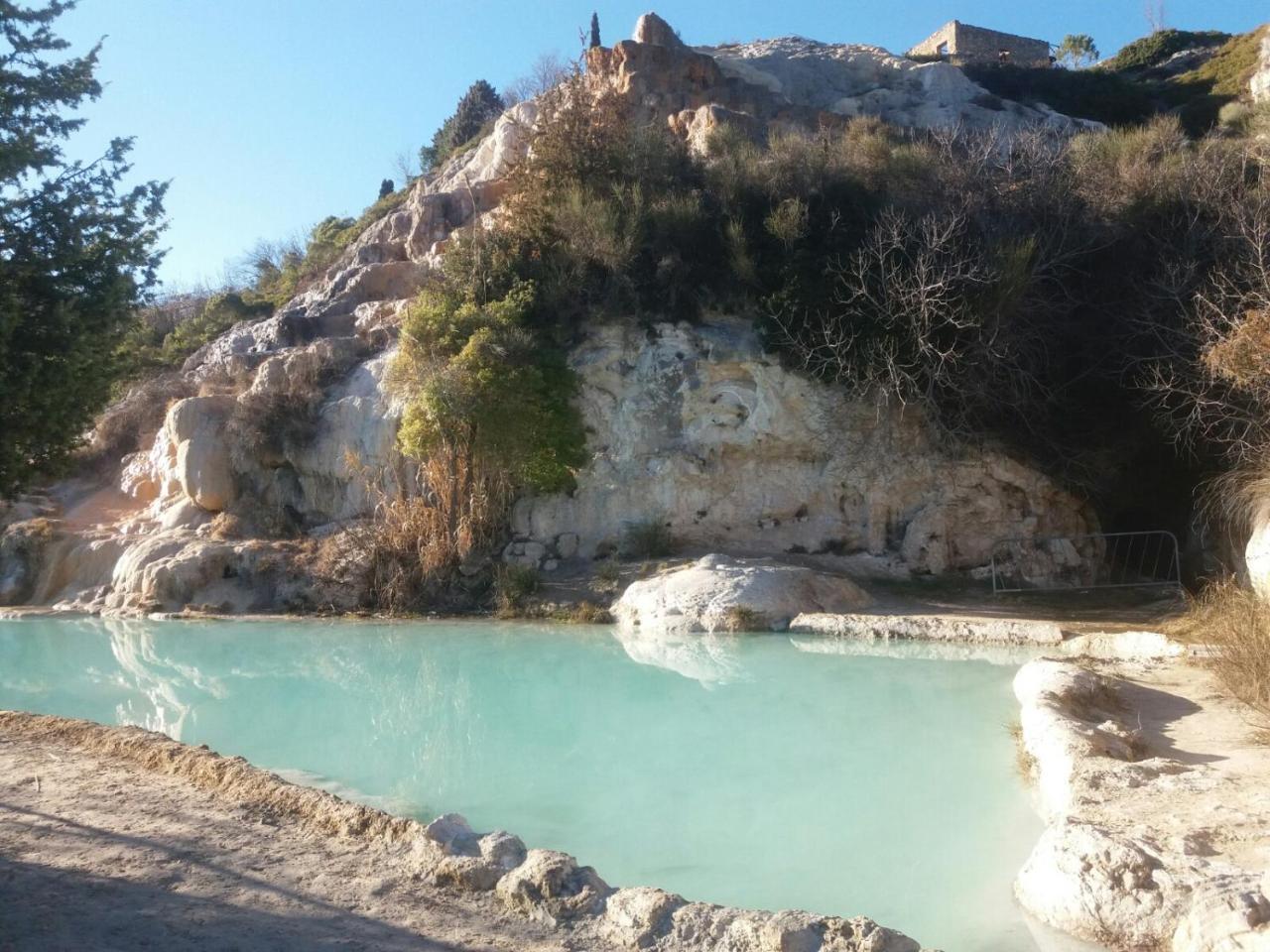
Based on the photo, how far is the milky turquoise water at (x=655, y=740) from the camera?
598 cm

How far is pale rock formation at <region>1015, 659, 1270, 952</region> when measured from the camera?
448 cm

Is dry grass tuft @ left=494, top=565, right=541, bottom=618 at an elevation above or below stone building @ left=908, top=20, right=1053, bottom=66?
below

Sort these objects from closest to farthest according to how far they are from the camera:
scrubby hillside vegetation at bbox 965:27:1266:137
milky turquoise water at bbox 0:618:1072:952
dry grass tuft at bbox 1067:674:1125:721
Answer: milky turquoise water at bbox 0:618:1072:952
dry grass tuft at bbox 1067:674:1125:721
scrubby hillside vegetation at bbox 965:27:1266:137

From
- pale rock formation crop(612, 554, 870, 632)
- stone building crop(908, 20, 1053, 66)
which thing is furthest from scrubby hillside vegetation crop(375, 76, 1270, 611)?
stone building crop(908, 20, 1053, 66)

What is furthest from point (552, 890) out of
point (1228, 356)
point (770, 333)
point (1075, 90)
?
point (1075, 90)

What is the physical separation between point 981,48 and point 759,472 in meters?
31.3

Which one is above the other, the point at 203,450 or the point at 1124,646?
the point at 203,450

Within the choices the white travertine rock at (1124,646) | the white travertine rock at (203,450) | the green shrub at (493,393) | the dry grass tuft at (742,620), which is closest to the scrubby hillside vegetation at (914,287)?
the green shrub at (493,393)

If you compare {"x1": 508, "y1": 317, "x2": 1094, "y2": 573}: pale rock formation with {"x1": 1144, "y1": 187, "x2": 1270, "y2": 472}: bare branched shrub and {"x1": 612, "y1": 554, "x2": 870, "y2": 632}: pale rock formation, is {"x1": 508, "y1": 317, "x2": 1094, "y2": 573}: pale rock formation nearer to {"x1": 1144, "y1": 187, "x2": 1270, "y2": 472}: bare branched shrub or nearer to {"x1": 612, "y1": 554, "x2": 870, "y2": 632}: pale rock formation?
{"x1": 612, "y1": 554, "x2": 870, "y2": 632}: pale rock formation

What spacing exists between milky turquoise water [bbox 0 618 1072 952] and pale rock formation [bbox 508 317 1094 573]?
3.84m

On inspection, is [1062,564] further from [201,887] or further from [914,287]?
[201,887]

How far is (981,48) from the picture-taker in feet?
138

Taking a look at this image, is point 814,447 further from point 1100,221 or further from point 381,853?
point 381,853

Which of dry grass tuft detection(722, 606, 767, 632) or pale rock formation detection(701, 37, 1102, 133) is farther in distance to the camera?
pale rock formation detection(701, 37, 1102, 133)
